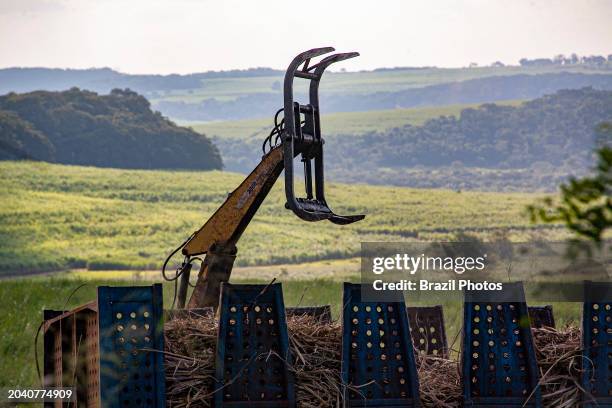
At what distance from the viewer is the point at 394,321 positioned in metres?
5.79

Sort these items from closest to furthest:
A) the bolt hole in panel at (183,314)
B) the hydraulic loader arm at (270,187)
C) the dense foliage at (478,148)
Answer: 1. the bolt hole in panel at (183,314)
2. the hydraulic loader arm at (270,187)
3. the dense foliage at (478,148)

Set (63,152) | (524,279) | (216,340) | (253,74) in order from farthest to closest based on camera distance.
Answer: (253,74)
(63,152)
(524,279)
(216,340)

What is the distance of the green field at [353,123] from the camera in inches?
4990

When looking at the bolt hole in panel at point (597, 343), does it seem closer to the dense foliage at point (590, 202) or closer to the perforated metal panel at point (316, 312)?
the perforated metal panel at point (316, 312)

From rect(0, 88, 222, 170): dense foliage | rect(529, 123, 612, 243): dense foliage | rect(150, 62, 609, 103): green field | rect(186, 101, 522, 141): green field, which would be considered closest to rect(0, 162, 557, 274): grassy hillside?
rect(0, 88, 222, 170): dense foliage

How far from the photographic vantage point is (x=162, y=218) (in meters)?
77.1

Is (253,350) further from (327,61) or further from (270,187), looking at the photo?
(327,61)

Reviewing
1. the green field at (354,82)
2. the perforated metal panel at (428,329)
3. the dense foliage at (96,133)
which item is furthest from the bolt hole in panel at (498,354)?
the green field at (354,82)

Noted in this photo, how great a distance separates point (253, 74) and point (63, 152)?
8765 cm

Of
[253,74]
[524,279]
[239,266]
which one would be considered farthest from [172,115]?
[524,279]

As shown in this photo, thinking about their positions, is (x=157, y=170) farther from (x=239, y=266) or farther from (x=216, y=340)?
(x=216, y=340)

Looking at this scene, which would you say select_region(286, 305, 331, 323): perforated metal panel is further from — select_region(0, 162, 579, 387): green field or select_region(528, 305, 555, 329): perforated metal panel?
select_region(0, 162, 579, 387): green field

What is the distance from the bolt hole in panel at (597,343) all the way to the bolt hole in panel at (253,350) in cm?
147

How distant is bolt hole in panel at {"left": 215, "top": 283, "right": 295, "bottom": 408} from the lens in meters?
5.56
